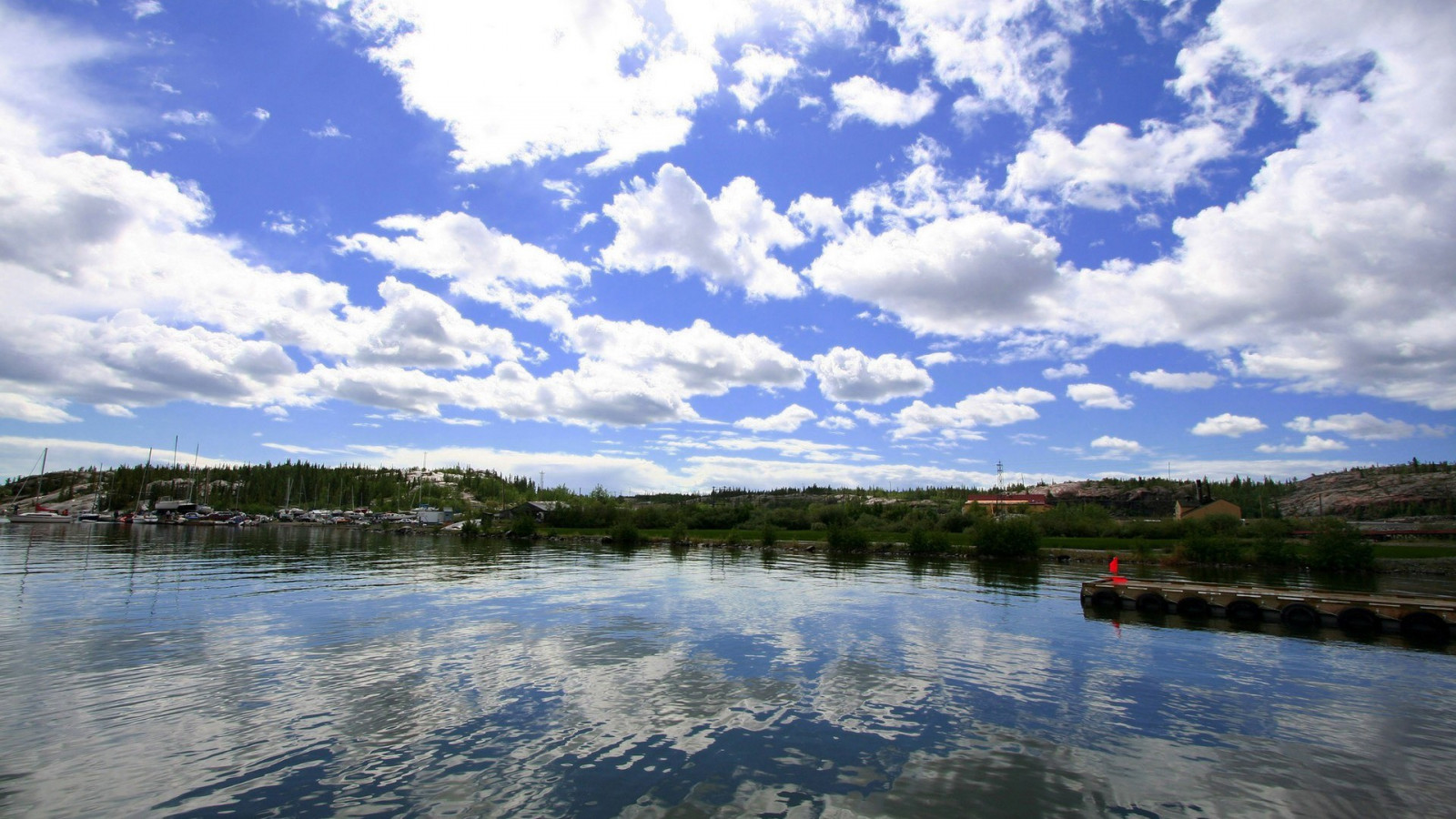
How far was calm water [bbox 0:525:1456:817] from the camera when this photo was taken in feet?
49.1

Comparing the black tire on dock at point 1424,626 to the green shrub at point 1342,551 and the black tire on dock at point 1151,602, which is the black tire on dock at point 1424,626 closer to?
the black tire on dock at point 1151,602

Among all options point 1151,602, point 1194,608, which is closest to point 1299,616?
point 1194,608

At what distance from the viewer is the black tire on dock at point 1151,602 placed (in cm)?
4647

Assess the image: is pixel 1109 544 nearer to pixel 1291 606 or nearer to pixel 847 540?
pixel 847 540

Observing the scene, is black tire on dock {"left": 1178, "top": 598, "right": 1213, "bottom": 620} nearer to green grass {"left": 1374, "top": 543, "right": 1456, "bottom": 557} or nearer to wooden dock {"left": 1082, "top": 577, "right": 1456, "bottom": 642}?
wooden dock {"left": 1082, "top": 577, "right": 1456, "bottom": 642}

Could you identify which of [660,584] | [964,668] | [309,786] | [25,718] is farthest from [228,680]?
[660,584]

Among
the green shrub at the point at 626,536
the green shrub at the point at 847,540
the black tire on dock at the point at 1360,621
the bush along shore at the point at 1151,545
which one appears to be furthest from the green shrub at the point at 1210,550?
the green shrub at the point at 626,536

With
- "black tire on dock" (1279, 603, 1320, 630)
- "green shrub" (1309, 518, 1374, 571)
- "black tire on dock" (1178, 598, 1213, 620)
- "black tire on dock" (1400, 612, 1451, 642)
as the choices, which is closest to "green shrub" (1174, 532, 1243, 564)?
"green shrub" (1309, 518, 1374, 571)

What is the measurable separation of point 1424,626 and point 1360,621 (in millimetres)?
2749

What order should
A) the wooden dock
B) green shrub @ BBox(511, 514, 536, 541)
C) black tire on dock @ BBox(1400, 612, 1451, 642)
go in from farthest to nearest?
green shrub @ BBox(511, 514, 536, 541)
the wooden dock
black tire on dock @ BBox(1400, 612, 1451, 642)

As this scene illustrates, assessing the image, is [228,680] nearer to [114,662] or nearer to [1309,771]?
[114,662]

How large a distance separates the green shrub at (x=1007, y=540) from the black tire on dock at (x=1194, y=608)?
171ft

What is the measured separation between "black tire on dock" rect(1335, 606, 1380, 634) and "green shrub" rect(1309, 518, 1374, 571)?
4618 centimetres

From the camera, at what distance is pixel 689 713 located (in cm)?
2073
